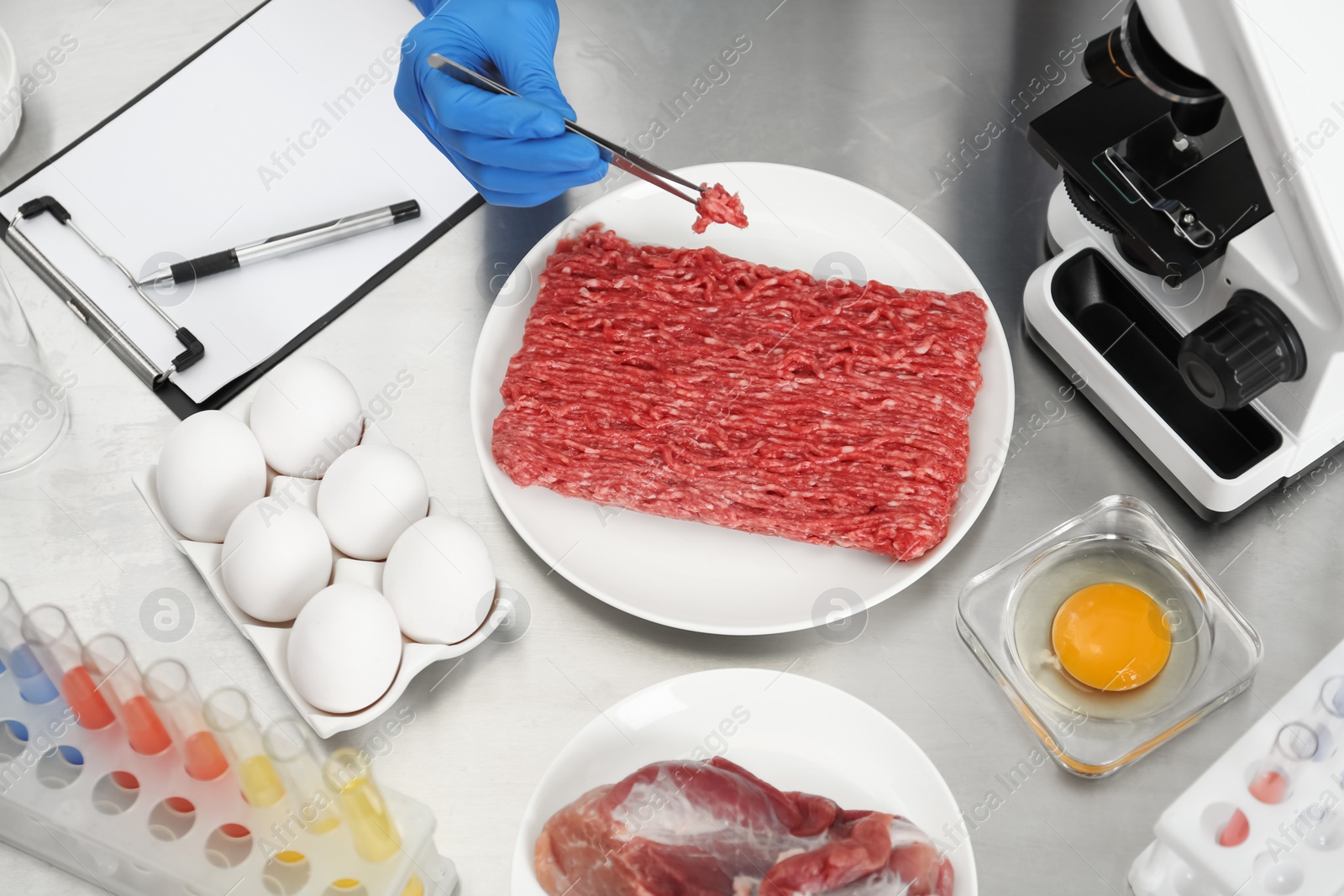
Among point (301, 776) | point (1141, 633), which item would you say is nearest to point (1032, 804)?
point (1141, 633)

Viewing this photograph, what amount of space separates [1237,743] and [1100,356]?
555 millimetres

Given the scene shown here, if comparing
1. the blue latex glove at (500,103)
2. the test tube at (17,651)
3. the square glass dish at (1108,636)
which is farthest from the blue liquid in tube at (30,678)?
the square glass dish at (1108,636)

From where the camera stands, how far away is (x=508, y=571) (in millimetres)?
1695

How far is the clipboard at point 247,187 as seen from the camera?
185 cm

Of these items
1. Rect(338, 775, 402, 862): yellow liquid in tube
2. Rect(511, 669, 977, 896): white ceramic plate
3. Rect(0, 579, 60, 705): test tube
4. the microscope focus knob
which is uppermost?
Rect(0, 579, 60, 705): test tube

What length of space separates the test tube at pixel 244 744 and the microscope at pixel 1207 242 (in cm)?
118

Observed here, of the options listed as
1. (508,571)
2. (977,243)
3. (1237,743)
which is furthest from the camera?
(977,243)

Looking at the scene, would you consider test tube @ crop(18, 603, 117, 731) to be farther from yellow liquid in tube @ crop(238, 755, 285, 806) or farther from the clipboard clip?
the clipboard clip

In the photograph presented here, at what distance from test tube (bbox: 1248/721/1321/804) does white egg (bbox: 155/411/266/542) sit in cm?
130

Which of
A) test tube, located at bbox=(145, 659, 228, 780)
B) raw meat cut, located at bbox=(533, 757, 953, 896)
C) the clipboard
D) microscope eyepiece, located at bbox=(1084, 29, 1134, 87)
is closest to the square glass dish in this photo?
raw meat cut, located at bbox=(533, 757, 953, 896)

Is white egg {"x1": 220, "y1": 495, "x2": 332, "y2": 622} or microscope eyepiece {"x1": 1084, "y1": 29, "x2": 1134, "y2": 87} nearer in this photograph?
microscope eyepiece {"x1": 1084, "y1": 29, "x2": 1134, "y2": 87}

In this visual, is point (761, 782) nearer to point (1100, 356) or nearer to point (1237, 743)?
point (1237, 743)

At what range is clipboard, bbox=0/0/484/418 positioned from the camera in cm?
185

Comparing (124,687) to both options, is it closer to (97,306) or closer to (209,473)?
(209,473)
